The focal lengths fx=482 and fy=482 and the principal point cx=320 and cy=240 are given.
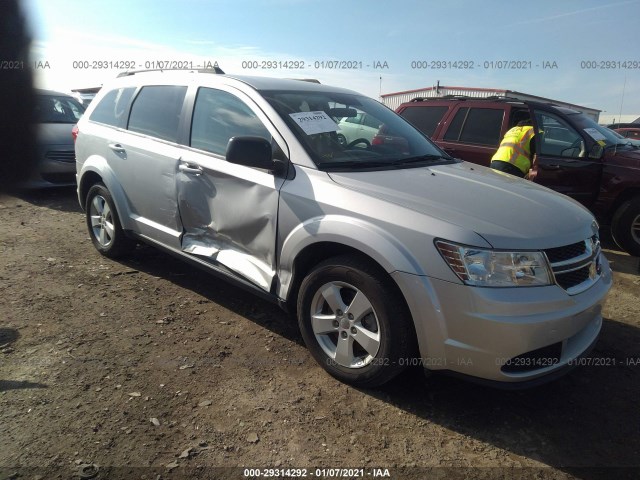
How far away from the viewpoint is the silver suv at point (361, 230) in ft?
7.89

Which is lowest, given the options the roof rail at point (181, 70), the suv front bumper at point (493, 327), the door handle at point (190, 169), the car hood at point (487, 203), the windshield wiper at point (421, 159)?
the suv front bumper at point (493, 327)

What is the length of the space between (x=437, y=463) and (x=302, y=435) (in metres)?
0.68

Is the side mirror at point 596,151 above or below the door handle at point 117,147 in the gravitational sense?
below

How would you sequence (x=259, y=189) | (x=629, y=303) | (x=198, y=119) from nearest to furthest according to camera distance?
1. (x=259, y=189)
2. (x=198, y=119)
3. (x=629, y=303)

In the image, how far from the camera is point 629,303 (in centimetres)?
431

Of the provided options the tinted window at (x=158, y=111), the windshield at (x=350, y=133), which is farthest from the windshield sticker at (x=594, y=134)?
the tinted window at (x=158, y=111)

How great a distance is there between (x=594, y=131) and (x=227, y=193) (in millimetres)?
5105

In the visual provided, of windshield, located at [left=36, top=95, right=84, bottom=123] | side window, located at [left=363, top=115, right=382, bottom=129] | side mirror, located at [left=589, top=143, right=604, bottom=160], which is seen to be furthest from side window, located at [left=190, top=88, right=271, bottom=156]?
windshield, located at [left=36, top=95, right=84, bottom=123]

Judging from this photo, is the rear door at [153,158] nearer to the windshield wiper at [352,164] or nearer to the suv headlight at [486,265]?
the windshield wiper at [352,164]

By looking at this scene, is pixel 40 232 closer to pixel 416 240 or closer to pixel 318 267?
pixel 318 267

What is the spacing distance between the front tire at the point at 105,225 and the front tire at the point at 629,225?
18.4 ft

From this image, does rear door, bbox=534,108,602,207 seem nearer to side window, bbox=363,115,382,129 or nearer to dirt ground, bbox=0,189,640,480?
dirt ground, bbox=0,189,640,480

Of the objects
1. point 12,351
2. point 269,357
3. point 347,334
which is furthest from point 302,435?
point 12,351

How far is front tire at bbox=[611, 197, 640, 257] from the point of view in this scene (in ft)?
18.9
